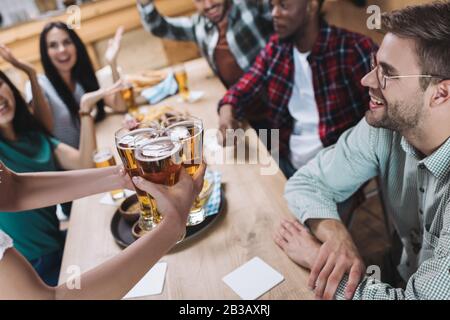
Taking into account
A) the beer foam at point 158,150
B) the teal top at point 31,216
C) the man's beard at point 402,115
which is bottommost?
the teal top at point 31,216

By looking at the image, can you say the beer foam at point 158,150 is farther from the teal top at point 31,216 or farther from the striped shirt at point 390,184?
the teal top at point 31,216

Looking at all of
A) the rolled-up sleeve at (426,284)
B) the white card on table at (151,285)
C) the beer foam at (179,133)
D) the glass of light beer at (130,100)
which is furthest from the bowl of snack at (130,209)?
the glass of light beer at (130,100)

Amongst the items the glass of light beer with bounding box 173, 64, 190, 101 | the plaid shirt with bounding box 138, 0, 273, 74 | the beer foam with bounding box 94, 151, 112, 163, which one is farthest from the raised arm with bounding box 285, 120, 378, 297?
the plaid shirt with bounding box 138, 0, 273, 74

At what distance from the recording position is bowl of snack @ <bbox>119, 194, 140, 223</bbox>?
1121mm

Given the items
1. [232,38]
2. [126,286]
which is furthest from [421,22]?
[232,38]

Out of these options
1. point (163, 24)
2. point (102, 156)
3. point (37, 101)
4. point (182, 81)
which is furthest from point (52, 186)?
point (163, 24)

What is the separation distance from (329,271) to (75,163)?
1239mm

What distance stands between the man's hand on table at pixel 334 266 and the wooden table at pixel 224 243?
A: 32 mm

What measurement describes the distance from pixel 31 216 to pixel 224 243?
88 centimetres

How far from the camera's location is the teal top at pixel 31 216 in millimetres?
1426

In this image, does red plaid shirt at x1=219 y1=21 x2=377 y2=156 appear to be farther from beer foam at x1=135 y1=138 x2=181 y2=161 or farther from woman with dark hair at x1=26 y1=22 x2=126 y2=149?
beer foam at x1=135 y1=138 x2=181 y2=161
